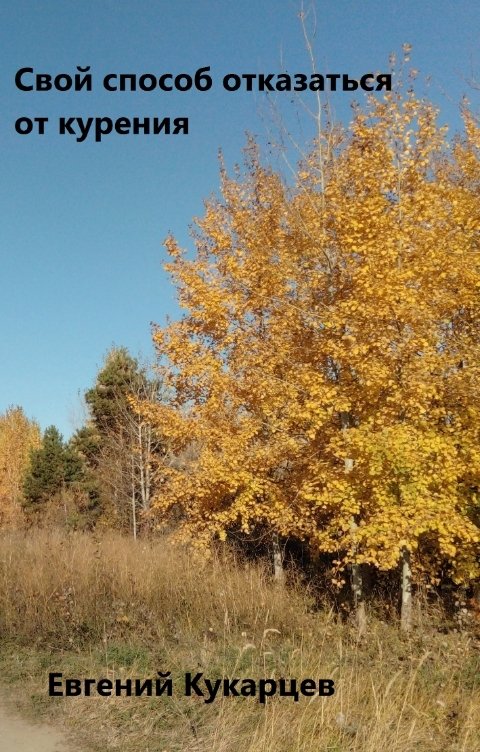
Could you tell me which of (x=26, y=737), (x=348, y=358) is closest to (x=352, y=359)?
(x=348, y=358)

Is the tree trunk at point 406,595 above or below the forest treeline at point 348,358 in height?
below

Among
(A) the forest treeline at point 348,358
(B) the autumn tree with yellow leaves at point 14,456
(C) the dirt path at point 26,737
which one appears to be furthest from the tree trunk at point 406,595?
(B) the autumn tree with yellow leaves at point 14,456

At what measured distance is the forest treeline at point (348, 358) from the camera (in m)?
8.92

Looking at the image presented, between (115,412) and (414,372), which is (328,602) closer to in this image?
(414,372)

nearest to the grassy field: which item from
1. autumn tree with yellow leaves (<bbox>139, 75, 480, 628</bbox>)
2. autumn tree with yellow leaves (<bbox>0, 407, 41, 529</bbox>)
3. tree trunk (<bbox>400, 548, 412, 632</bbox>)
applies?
tree trunk (<bbox>400, 548, 412, 632</bbox>)

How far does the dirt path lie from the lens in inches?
188

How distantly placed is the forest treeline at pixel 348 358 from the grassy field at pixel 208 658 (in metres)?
1.63

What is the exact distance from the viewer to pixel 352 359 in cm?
952

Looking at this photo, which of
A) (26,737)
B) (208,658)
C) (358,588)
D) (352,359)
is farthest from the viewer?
(358,588)

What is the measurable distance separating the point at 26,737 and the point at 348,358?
21.9ft

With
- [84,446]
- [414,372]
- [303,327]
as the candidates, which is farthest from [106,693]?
[84,446]

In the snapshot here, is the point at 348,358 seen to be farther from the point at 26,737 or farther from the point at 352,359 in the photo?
the point at 26,737

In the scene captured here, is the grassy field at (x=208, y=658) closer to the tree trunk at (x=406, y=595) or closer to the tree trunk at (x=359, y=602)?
the tree trunk at (x=359, y=602)

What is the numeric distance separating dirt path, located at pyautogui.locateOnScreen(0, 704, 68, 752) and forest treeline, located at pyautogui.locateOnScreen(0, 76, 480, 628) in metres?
5.28
